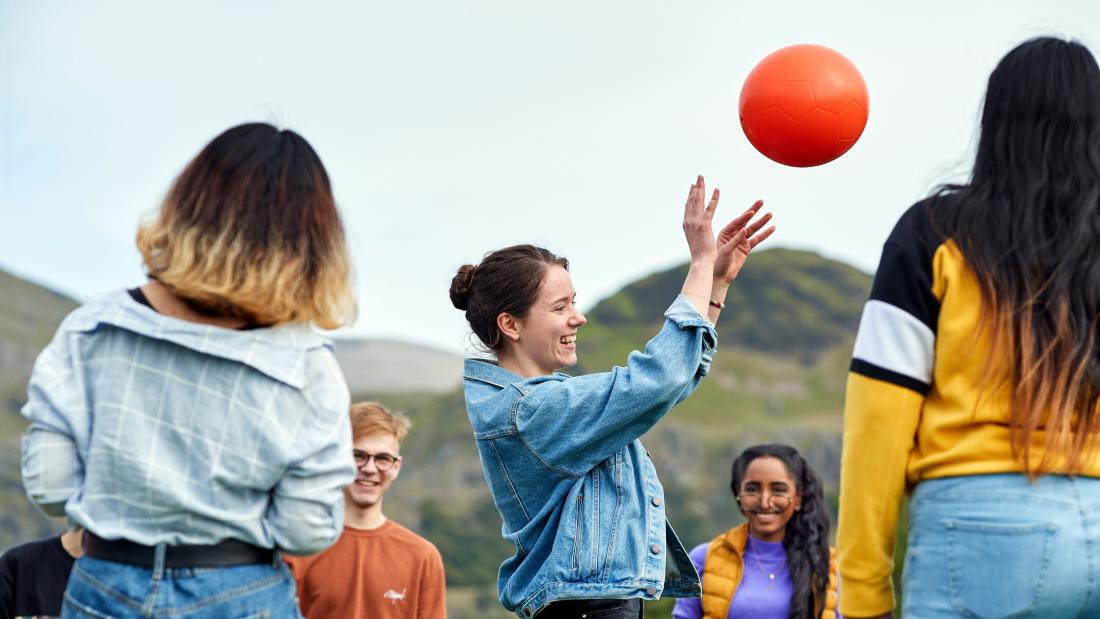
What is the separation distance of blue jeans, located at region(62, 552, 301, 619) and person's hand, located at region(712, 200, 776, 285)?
2.15 meters

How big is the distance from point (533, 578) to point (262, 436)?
158cm

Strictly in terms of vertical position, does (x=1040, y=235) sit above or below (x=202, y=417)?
above

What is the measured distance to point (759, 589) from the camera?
6.88m

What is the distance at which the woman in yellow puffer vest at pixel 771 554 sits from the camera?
269 inches

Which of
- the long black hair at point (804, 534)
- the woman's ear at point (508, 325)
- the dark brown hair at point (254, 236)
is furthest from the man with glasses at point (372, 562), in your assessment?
the dark brown hair at point (254, 236)

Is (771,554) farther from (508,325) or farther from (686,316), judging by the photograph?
(686,316)

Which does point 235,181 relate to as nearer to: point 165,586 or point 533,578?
point 165,586

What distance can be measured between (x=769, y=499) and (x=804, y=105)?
285cm

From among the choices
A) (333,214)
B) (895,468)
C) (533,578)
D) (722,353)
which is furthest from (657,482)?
(722,353)

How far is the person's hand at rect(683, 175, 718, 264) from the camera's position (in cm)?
455

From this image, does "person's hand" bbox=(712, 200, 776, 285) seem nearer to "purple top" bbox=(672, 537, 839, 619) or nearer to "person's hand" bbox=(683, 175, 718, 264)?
"person's hand" bbox=(683, 175, 718, 264)

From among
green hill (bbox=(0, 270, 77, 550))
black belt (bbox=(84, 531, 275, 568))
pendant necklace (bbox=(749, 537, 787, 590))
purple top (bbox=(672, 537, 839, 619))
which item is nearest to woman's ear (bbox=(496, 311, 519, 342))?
black belt (bbox=(84, 531, 275, 568))

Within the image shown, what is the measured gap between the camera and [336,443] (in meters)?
3.39

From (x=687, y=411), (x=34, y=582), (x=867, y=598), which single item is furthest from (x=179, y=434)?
(x=687, y=411)
